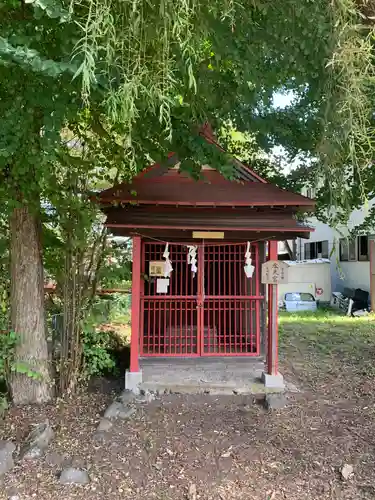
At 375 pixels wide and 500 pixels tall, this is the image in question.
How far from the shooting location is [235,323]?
7.67 metres

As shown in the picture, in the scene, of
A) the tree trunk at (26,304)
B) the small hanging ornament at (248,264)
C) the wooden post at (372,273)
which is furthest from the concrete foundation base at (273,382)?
the wooden post at (372,273)

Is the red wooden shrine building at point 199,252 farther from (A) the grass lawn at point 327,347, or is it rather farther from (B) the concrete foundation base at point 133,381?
(A) the grass lawn at point 327,347

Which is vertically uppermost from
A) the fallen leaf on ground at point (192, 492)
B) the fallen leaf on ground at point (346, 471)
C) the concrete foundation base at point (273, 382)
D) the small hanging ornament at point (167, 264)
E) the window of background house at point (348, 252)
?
the window of background house at point (348, 252)

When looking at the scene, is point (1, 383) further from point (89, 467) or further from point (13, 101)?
point (13, 101)

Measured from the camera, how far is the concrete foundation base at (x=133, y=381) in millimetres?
6238

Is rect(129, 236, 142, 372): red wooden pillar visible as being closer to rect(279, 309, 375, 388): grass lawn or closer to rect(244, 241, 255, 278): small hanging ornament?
rect(244, 241, 255, 278): small hanging ornament

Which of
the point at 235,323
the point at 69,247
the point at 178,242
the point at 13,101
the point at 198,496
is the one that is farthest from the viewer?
the point at 235,323

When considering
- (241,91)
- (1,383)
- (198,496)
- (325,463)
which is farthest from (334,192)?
(1,383)

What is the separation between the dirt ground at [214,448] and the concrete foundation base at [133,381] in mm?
311

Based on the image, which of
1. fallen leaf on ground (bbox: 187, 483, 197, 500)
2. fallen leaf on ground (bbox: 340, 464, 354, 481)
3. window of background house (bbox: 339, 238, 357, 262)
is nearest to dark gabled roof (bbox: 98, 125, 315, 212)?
fallen leaf on ground (bbox: 340, 464, 354, 481)

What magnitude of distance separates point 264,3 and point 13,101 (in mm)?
2532

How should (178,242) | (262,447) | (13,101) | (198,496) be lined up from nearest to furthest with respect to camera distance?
1. (198,496)
2. (13,101)
3. (262,447)
4. (178,242)

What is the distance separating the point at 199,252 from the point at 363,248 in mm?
11464

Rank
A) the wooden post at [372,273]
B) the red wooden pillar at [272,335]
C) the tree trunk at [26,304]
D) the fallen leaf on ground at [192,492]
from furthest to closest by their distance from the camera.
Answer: the wooden post at [372,273] → the red wooden pillar at [272,335] → the tree trunk at [26,304] → the fallen leaf on ground at [192,492]
